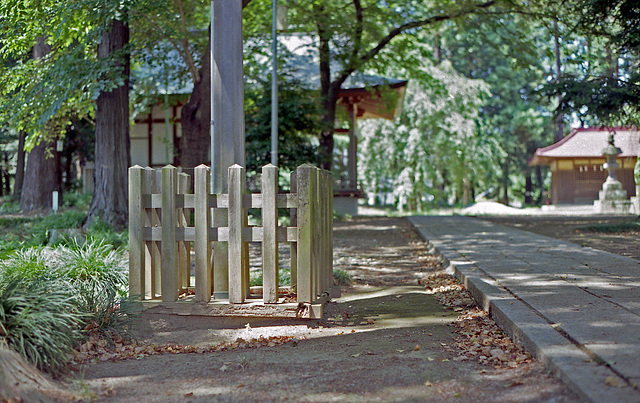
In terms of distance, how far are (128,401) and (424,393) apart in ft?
5.72

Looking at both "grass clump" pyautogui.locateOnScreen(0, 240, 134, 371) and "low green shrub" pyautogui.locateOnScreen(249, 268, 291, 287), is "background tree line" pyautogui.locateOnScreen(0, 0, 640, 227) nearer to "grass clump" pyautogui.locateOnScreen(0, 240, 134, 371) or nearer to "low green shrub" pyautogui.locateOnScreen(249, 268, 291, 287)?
"grass clump" pyautogui.locateOnScreen(0, 240, 134, 371)

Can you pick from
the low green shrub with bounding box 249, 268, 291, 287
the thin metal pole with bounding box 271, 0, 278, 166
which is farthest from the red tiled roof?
the low green shrub with bounding box 249, 268, 291, 287

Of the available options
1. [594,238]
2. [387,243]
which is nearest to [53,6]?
[387,243]

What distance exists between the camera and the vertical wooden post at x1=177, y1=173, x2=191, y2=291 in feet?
19.9

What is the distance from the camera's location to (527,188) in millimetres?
50469

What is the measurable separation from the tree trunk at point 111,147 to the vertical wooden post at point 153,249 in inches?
288

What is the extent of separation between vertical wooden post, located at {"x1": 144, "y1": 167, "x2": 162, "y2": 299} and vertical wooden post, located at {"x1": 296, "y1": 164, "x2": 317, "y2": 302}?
54.0 inches

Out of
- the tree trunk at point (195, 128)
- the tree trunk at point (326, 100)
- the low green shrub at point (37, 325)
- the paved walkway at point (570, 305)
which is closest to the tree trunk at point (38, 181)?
the tree trunk at point (195, 128)

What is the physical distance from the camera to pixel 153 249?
5.86 m

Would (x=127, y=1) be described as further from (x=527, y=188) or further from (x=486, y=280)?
(x=527, y=188)

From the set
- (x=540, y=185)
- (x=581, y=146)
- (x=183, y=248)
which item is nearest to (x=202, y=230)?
(x=183, y=248)

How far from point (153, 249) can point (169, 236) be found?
11.6 inches

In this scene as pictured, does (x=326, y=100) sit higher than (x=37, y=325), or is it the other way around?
(x=326, y=100)

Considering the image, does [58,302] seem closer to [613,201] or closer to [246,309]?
[246,309]
